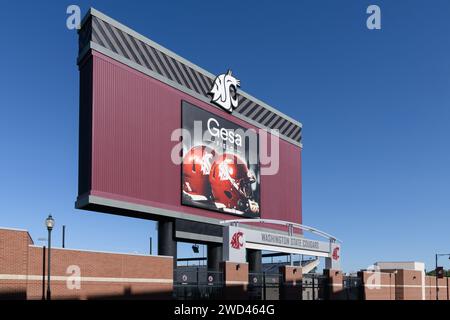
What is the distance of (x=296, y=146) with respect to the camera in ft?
205

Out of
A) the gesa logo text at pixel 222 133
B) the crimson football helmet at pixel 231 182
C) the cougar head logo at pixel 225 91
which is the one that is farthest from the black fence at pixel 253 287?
the cougar head logo at pixel 225 91

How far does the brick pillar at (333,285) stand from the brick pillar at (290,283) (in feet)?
17.5

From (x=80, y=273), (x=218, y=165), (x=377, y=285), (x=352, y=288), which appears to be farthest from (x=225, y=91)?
(x=377, y=285)

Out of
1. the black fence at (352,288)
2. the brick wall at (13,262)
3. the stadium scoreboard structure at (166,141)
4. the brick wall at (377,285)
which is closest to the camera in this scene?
the brick wall at (13,262)

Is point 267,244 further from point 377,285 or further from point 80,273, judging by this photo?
point 377,285

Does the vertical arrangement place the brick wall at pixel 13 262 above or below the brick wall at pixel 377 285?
above

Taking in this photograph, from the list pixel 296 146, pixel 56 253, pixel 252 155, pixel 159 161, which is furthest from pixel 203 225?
pixel 296 146

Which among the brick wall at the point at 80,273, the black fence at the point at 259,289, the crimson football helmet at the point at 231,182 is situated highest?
the crimson football helmet at the point at 231,182

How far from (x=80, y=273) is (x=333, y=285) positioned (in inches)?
1057

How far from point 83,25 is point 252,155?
20.8 meters

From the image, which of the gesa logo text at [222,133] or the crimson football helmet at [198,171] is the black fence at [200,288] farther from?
the gesa logo text at [222,133]

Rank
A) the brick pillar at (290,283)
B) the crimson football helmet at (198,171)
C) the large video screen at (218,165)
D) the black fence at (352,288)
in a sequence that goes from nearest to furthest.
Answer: the brick pillar at (290,283) → the crimson football helmet at (198,171) → the large video screen at (218,165) → the black fence at (352,288)

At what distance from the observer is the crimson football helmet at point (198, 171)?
44406 mm

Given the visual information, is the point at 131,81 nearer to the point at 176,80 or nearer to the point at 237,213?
the point at 176,80
